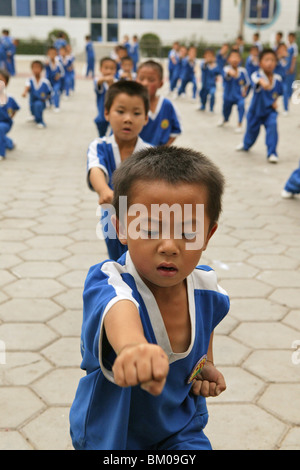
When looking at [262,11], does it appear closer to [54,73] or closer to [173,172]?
[54,73]

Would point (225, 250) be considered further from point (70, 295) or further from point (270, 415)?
point (270, 415)

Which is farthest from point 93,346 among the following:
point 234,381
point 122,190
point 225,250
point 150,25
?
point 150,25

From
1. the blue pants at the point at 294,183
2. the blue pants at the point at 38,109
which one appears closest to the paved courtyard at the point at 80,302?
the blue pants at the point at 294,183

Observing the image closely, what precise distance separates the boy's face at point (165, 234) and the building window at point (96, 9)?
31502mm

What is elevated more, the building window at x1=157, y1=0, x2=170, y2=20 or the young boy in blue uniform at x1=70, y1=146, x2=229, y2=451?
the building window at x1=157, y1=0, x2=170, y2=20

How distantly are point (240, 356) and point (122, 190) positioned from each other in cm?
155

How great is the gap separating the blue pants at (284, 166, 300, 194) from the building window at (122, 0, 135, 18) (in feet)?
89.1

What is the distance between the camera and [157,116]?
427 centimetres

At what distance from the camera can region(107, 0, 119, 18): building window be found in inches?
1194

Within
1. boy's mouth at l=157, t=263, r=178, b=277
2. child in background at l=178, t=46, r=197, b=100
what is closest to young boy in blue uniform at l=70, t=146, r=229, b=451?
boy's mouth at l=157, t=263, r=178, b=277

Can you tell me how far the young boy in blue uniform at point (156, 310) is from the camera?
4.16 feet

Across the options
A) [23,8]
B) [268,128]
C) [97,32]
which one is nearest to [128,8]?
[97,32]

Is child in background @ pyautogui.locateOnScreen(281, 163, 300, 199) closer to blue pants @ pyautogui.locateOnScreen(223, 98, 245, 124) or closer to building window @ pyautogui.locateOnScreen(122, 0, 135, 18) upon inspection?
blue pants @ pyautogui.locateOnScreen(223, 98, 245, 124)

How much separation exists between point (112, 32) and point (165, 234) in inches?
1248
